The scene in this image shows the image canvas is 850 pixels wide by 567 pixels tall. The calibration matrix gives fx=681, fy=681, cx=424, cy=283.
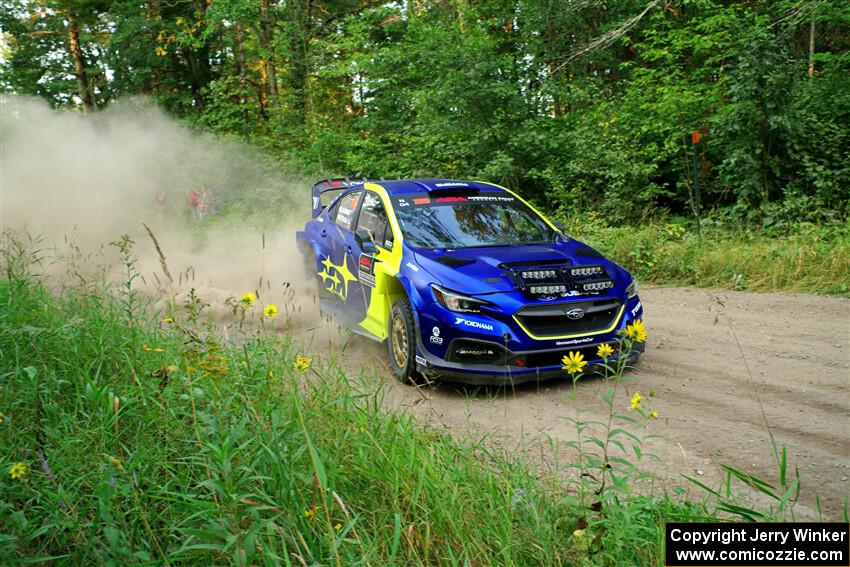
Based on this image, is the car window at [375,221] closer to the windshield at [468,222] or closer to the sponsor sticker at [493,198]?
the windshield at [468,222]

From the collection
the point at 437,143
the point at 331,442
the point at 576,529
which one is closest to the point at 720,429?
the point at 576,529

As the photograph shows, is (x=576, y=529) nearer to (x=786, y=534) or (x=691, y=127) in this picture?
(x=786, y=534)

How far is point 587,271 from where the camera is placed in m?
5.84

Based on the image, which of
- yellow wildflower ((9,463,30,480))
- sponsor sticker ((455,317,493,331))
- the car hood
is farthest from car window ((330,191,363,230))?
yellow wildflower ((9,463,30,480))

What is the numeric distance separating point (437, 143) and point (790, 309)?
998 cm

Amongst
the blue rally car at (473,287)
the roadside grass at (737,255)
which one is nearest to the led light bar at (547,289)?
the blue rally car at (473,287)

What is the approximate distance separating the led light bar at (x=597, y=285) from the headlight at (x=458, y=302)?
90 cm

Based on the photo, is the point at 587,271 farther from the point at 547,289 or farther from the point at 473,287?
the point at 473,287

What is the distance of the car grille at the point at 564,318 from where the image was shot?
17.9ft

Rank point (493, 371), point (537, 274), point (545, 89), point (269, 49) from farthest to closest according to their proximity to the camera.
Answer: point (269, 49)
point (545, 89)
point (537, 274)
point (493, 371)

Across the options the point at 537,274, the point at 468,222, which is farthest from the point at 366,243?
the point at 537,274

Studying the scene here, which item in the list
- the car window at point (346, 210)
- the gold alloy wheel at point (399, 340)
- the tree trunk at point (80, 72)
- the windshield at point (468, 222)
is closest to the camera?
the gold alloy wheel at point (399, 340)

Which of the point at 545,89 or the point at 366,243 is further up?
the point at 545,89

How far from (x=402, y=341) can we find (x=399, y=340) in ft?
0.23
